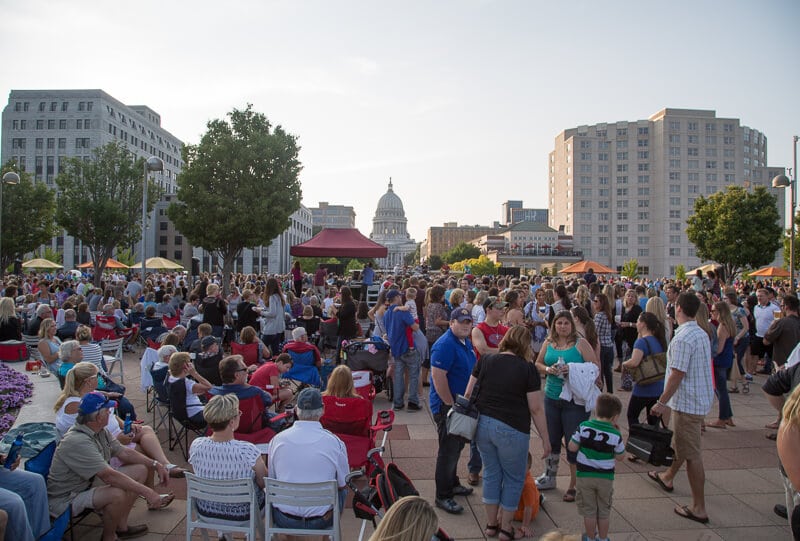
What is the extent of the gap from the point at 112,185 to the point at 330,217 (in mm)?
170235

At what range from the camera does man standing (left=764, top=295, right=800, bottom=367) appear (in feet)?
25.7

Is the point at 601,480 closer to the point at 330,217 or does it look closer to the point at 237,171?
the point at 237,171

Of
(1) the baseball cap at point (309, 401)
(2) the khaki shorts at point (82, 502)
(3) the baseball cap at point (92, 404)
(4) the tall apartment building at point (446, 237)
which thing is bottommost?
(2) the khaki shorts at point (82, 502)

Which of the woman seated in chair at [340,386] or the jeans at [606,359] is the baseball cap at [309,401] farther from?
the jeans at [606,359]

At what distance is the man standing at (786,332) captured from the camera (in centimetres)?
782

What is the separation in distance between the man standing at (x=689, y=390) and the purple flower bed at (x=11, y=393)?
7.67 metres

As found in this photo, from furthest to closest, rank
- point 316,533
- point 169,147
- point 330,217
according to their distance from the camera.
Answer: point 330,217 → point 169,147 → point 316,533

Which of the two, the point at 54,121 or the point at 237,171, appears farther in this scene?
the point at 54,121

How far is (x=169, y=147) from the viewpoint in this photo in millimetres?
95062

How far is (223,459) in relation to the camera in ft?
13.2

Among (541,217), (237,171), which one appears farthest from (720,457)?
(541,217)

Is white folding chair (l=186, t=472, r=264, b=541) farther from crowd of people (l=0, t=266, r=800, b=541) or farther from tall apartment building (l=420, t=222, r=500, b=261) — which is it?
tall apartment building (l=420, t=222, r=500, b=261)

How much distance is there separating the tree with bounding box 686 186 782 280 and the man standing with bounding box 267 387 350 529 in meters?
44.9

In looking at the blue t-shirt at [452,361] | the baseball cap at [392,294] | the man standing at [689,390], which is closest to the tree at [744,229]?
the baseball cap at [392,294]
